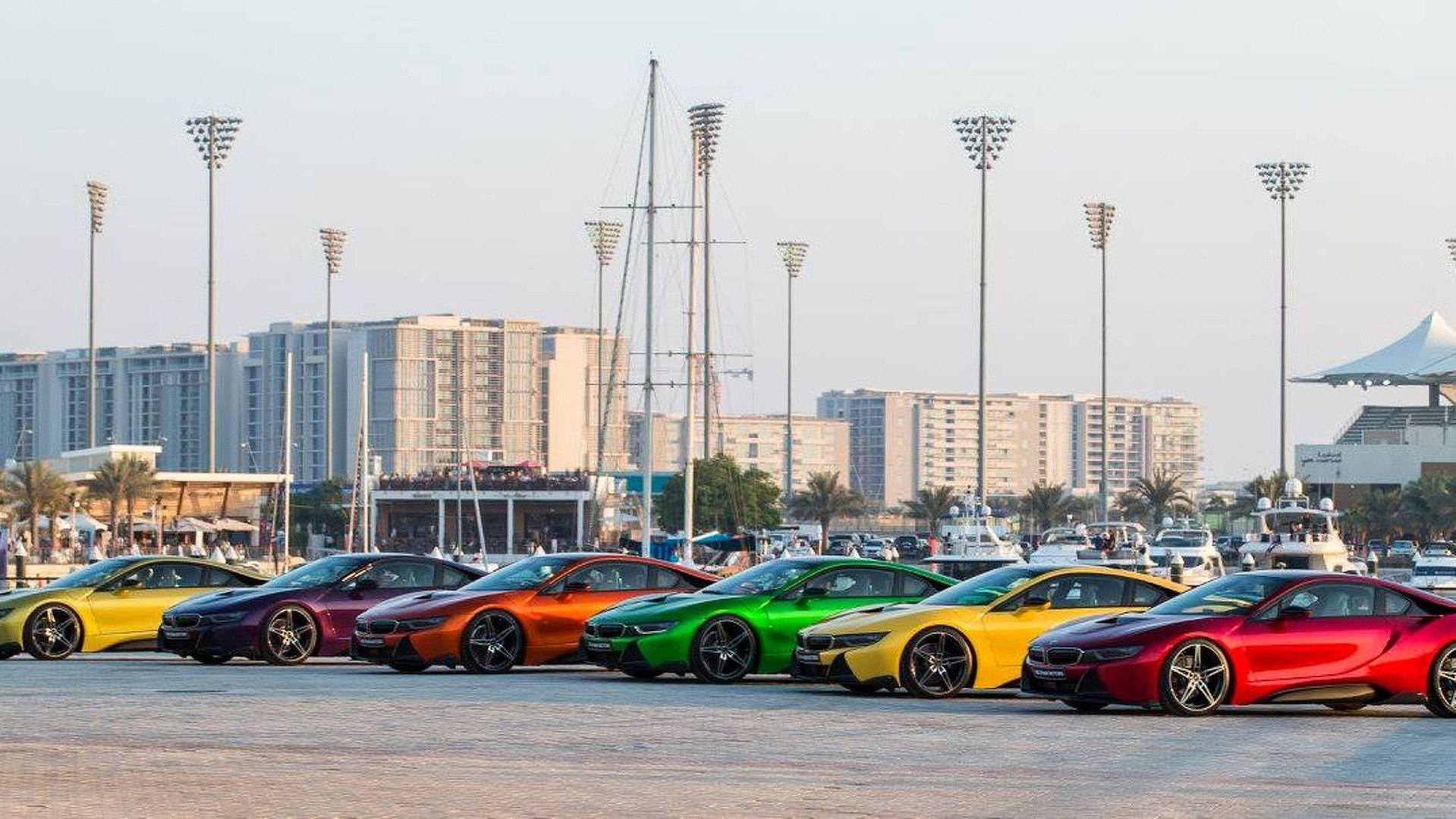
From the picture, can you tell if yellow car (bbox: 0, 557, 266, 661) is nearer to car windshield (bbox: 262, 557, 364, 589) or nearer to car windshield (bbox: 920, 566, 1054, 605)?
car windshield (bbox: 262, 557, 364, 589)

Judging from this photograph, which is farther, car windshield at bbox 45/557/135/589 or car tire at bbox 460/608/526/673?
car windshield at bbox 45/557/135/589

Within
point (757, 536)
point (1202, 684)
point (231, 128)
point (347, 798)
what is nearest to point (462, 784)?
point (347, 798)

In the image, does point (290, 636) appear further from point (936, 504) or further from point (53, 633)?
point (936, 504)

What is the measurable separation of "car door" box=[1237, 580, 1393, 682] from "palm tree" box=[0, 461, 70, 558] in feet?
230

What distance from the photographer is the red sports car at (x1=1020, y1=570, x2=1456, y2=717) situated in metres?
17.6

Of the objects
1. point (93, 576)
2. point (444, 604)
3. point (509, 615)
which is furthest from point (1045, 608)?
point (93, 576)

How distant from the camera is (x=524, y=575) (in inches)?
914

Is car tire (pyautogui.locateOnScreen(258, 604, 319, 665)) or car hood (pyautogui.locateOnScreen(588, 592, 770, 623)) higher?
car hood (pyautogui.locateOnScreen(588, 592, 770, 623))

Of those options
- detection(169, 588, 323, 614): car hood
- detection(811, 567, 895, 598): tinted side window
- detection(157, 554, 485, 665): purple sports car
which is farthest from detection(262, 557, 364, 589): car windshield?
detection(811, 567, 895, 598): tinted side window

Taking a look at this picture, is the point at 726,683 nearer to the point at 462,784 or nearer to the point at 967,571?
the point at 462,784

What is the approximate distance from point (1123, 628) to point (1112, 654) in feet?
1.14

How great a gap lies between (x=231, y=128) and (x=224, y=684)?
5479cm

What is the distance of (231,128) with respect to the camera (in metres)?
72.4

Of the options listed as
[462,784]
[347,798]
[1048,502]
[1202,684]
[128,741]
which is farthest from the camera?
[1048,502]
